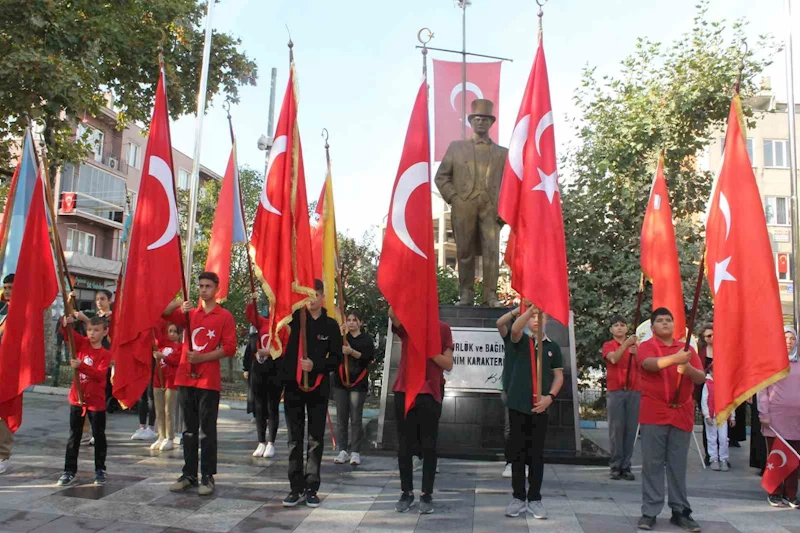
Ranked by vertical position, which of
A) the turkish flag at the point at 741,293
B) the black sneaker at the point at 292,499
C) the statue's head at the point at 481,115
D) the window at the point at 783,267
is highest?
the window at the point at 783,267

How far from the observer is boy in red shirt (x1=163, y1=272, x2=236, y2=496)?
20.3 feet

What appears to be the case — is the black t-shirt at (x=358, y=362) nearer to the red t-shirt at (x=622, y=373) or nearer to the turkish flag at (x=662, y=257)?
the red t-shirt at (x=622, y=373)

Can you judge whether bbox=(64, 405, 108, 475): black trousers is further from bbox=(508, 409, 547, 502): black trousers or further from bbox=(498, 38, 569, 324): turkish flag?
bbox=(498, 38, 569, 324): turkish flag

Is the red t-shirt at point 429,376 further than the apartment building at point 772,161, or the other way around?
the apartment building at point 772,161

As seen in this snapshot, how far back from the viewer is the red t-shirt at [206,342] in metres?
6.20

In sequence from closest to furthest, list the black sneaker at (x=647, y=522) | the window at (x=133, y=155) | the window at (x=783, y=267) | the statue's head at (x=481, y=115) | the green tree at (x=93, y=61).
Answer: the black sneaker at (x=647, y=522)
the statue's head at (x=481, y=115)
the green tree at (x=93, y=61)
the window at (x=783, y=267)
the window at (x=133, y=155)

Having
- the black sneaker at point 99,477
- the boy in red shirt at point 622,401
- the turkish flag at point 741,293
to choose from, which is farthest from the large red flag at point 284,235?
the boy in red shirt at point 622,401

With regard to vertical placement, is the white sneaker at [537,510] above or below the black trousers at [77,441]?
below

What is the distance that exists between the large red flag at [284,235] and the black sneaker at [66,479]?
2.30m

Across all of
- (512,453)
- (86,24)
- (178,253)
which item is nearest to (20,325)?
(178,253)

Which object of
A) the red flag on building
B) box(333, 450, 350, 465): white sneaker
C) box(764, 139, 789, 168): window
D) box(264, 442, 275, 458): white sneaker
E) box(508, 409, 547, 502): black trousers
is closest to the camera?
box(508, 409, 547, 502): black trousers

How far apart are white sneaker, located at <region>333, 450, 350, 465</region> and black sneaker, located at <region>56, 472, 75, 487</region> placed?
2.94 m

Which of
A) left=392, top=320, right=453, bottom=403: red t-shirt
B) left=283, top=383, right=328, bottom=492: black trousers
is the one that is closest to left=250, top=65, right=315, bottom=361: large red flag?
left=283, top=383, right=328, bottom=492: black trousers

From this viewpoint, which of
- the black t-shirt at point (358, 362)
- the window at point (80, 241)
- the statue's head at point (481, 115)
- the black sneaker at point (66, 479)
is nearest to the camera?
the black sneaker at point (66, 479)
